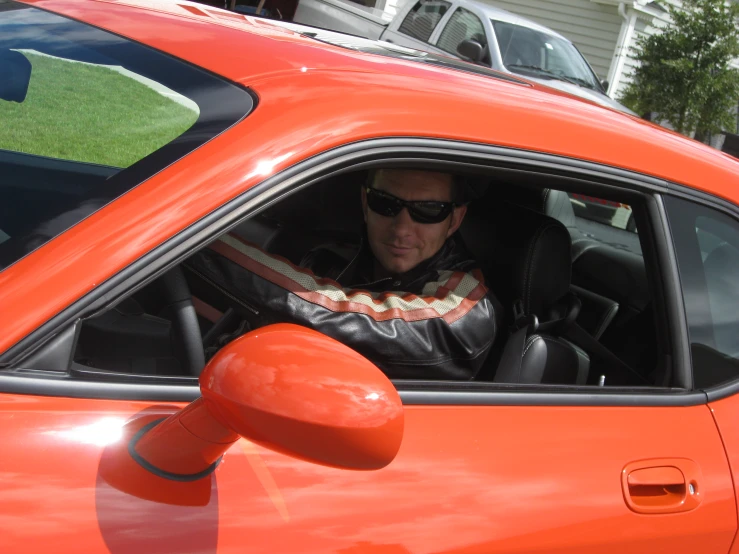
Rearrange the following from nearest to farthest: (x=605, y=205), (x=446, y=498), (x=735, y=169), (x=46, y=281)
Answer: (x=46, y=281) → (x=446, y=498) → (x=735, y=169) → (x=605, y=205)

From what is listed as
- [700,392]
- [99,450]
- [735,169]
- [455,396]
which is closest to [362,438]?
[99,450]

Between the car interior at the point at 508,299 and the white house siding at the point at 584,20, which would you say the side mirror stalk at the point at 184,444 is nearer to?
the car interior at the point at 508,299

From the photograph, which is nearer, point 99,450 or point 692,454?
point 99,450

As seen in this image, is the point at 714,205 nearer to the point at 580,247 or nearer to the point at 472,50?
the point at 580,247

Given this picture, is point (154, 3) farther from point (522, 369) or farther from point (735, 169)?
point (735, 169)

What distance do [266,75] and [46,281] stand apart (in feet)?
1.81

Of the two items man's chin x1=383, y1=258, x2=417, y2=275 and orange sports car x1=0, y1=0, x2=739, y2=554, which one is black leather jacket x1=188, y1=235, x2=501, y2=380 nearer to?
orange sports car x1=0, y1=0, x2=739, y2=554

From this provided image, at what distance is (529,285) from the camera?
2.24m

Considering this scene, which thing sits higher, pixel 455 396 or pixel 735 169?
pixel 735 169

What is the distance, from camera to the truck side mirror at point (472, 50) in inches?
368

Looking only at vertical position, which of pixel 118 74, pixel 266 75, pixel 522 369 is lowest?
pixel 522 369

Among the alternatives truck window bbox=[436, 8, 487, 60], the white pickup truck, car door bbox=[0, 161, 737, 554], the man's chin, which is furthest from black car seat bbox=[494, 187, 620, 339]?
truck window bbox=[436, 8, 487, 60]

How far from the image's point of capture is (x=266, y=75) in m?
1.54

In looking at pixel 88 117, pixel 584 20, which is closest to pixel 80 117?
pixel 88 117
